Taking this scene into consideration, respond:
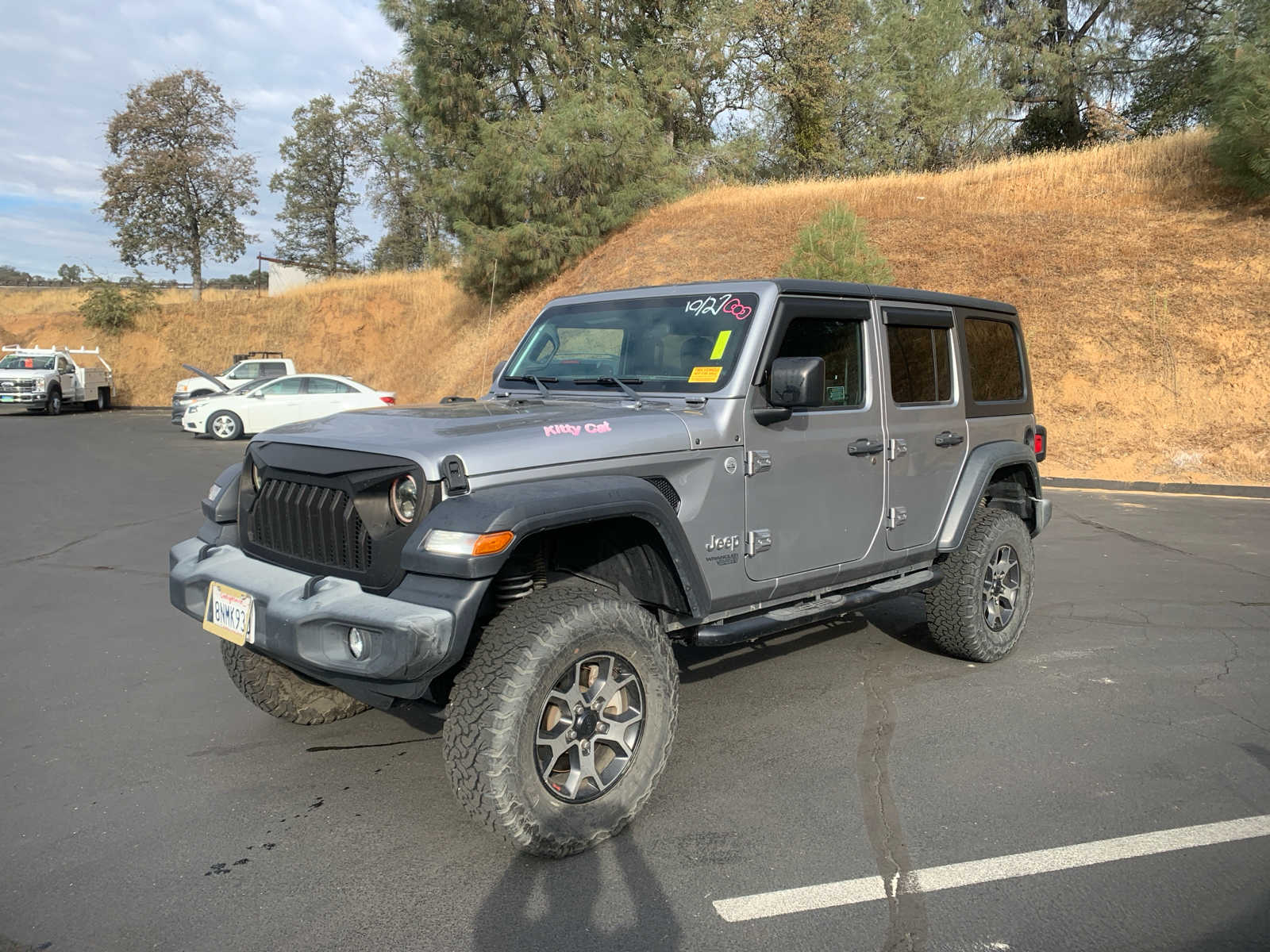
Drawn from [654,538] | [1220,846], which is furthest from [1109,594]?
[654,538]

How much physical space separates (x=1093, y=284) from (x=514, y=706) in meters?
19.7

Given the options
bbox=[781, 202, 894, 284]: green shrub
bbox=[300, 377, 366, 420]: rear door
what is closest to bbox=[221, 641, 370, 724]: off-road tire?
bbox=[781, 202, 894, 284]: green shrub

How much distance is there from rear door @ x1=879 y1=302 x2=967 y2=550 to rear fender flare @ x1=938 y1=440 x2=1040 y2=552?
5 cm

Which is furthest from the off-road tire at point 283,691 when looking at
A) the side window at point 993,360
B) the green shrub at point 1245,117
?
the green shrub at point 1245,117

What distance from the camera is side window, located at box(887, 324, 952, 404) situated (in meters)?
4.83

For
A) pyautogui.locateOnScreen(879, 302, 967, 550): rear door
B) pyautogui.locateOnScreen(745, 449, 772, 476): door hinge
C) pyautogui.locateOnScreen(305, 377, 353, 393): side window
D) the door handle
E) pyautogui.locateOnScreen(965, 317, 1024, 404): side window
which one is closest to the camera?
pyautogui.locateOnScreen(745, 449, 772, 476): door hinge

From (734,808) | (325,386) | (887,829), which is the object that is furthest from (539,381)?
(325,386)

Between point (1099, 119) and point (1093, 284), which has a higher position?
point (1099, 119)

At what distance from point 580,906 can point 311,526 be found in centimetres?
165

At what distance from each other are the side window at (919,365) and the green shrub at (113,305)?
4279cm

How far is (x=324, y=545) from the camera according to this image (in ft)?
11.1

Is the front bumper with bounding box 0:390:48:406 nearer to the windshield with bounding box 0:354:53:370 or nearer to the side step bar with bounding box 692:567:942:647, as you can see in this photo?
the windshield with bounding box 0:354:53:370

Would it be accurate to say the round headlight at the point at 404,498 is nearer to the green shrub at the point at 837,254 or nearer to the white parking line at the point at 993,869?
the white parking line at the point at 993,869

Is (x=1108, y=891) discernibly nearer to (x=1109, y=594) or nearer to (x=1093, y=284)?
(x=1109, y=594)
